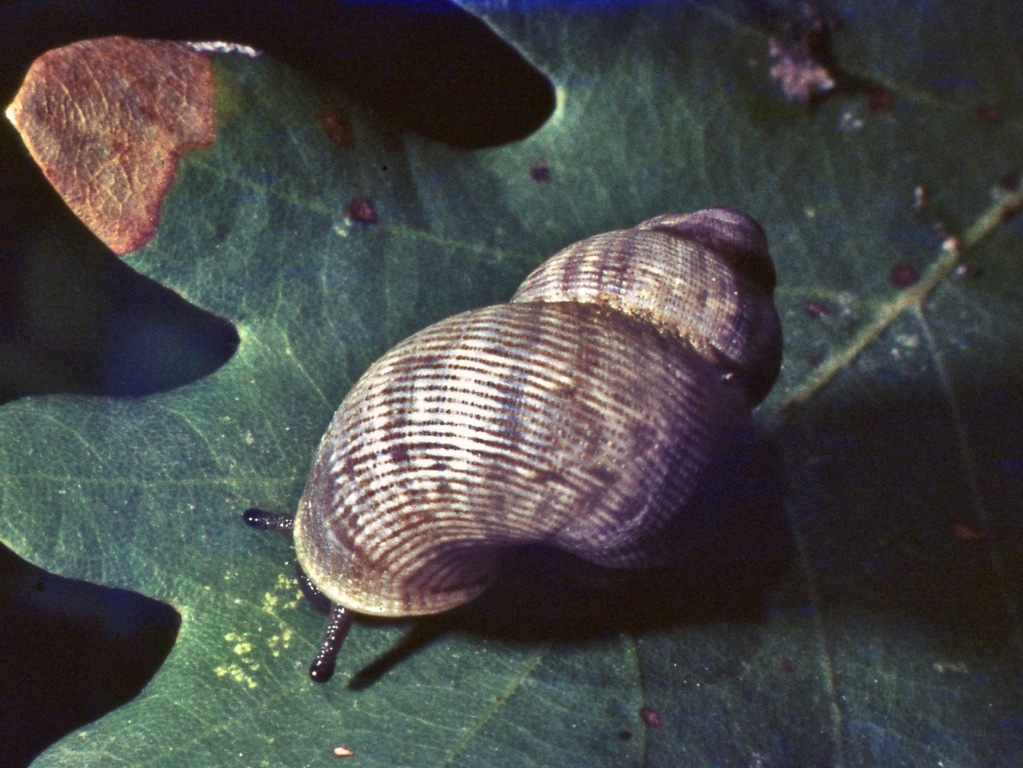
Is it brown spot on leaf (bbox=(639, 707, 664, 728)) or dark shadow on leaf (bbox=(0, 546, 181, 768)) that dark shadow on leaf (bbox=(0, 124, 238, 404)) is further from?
brown spot on leaf (bbox=(639, 707, 664, 728))

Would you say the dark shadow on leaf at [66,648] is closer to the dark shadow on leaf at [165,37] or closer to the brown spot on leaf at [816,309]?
the dark shadow on leaf at [165,37]

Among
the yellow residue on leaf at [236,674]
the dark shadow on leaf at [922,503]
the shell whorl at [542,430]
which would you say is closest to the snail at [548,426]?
the shell whorl at [542,430]

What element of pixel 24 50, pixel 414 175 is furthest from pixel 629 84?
pixel 24 50

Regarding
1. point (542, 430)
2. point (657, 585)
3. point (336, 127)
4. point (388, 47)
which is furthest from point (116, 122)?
point (657, 585)

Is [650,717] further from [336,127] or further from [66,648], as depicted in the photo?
[336,127]

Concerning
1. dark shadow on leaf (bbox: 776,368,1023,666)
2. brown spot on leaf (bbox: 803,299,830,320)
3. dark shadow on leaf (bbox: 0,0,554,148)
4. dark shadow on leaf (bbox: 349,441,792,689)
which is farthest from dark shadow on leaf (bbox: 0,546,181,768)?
brown spot on leaf (bbox: 803,299,830,320)

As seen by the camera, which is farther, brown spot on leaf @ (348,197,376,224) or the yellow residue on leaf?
brown spot on leaf @ (348,197,376,224)

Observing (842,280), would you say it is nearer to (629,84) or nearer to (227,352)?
(629,84)
